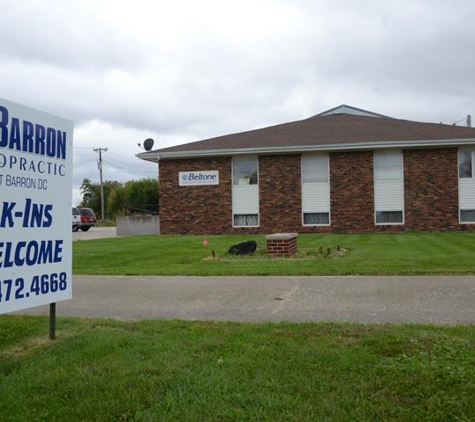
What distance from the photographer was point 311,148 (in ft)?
71.5

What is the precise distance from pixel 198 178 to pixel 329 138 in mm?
5962

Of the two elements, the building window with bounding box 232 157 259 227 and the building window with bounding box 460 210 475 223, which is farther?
the building window with bounding box 232 157 259 227

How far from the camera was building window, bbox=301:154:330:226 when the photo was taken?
22.5 m

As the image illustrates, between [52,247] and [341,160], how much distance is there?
18.2m

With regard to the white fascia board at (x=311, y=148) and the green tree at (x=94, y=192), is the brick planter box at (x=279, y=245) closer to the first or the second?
the white fascia board at (x=311, y=148)

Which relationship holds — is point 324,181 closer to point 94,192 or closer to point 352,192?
point 352,192

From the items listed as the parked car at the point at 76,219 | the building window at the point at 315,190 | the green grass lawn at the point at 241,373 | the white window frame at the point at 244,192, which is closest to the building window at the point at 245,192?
the white window frame at the point at 244,192

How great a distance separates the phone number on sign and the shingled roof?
17329 mm

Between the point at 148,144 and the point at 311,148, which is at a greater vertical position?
the point at 148,144

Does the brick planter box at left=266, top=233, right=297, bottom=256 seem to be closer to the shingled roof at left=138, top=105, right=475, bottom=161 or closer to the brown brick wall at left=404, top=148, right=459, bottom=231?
the shingled roof at left=138, top=105, right=475, bottom=161

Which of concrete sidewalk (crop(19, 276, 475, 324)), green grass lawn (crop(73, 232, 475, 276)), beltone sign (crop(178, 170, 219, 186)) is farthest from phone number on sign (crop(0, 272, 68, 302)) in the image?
beltone sign (crop(178, 170, 219, 186))

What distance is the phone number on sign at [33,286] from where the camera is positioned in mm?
4711

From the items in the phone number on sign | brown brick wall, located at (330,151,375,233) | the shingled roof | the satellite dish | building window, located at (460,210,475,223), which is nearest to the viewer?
the phone number on sign

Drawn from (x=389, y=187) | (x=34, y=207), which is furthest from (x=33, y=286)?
(x=389, y=187)
